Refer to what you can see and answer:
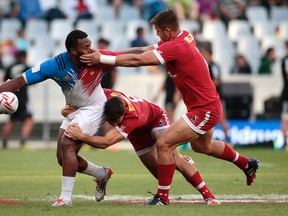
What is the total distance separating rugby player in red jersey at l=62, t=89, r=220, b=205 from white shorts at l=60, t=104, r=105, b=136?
0.08m

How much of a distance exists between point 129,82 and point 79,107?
1388 centimetres

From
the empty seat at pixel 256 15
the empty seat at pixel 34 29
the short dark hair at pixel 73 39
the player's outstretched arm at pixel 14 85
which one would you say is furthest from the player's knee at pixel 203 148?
the empty seat at pixel 256 15

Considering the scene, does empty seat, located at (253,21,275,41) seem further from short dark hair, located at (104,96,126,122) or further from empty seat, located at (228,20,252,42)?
short dark hair, located at (104,96,126,122)

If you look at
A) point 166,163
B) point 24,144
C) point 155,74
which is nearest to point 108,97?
point 166,163

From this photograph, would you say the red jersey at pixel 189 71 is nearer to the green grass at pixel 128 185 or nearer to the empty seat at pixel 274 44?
the green grass at pixel 128 185

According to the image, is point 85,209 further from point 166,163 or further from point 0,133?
point 0,133


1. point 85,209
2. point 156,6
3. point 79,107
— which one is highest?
point 79,107

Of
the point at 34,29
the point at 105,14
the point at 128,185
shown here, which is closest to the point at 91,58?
the point at 128,185

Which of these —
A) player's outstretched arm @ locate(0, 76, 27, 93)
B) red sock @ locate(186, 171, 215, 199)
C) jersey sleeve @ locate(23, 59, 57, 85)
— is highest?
jersey sleeve @ locate(23, 59, 57, 85)

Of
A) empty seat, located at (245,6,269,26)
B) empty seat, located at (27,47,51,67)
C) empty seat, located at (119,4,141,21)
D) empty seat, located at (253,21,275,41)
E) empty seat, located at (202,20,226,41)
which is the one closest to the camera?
empty seat, located at (27,47,51,67)

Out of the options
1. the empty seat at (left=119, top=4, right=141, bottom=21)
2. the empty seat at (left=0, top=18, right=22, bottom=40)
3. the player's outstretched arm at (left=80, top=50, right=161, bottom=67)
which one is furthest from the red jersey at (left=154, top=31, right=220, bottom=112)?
Result: the empty seat at (left=119, top=4, right=141, bottom=21)

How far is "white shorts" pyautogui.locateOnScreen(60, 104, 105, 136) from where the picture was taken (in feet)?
35.6

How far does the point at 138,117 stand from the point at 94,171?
39.5 inches

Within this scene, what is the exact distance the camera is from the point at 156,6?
28078 millimetres
